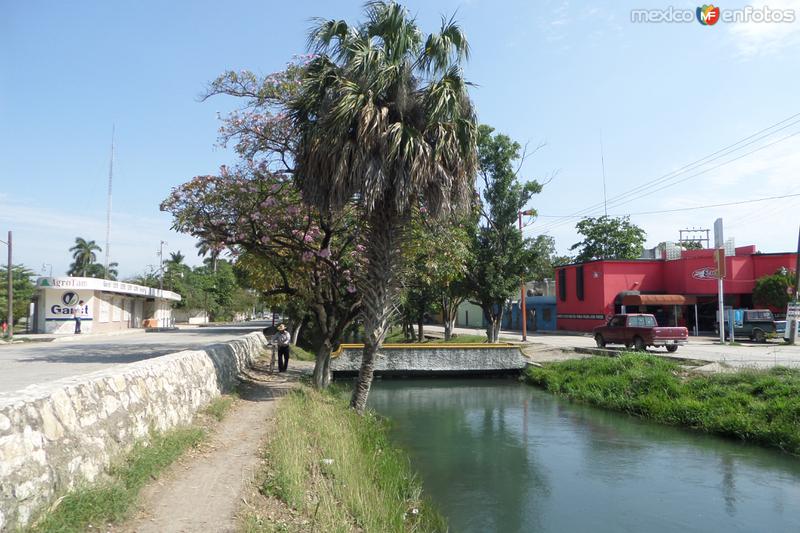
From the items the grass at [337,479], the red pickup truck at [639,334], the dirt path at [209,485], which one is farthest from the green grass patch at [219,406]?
Result: the red pickup truck at [639,334]

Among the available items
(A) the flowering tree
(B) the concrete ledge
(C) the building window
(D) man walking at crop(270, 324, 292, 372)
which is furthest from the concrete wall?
(C) the building window

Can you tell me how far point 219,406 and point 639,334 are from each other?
20.6m

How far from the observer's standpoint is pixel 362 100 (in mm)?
12664

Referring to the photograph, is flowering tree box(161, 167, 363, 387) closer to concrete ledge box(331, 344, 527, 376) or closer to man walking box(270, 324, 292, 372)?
man walking box(270, 324, 292, 372)

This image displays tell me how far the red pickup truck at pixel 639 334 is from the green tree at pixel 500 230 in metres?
4.92

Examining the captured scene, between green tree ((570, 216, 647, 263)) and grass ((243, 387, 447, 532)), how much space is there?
6098 cm

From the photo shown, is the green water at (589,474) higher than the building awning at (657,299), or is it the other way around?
the building awning at (657,299)

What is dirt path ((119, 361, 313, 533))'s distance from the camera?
5887 millimetres

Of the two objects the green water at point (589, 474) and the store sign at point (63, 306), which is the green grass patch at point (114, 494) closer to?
the green water at point (589, 474)

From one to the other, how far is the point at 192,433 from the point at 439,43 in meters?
9.71

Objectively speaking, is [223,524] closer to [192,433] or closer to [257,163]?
[192,433]

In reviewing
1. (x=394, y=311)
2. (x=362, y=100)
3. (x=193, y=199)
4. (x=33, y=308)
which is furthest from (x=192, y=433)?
(x=33, y=308)

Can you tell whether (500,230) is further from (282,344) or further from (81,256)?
(81,256)

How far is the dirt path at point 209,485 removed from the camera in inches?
232
